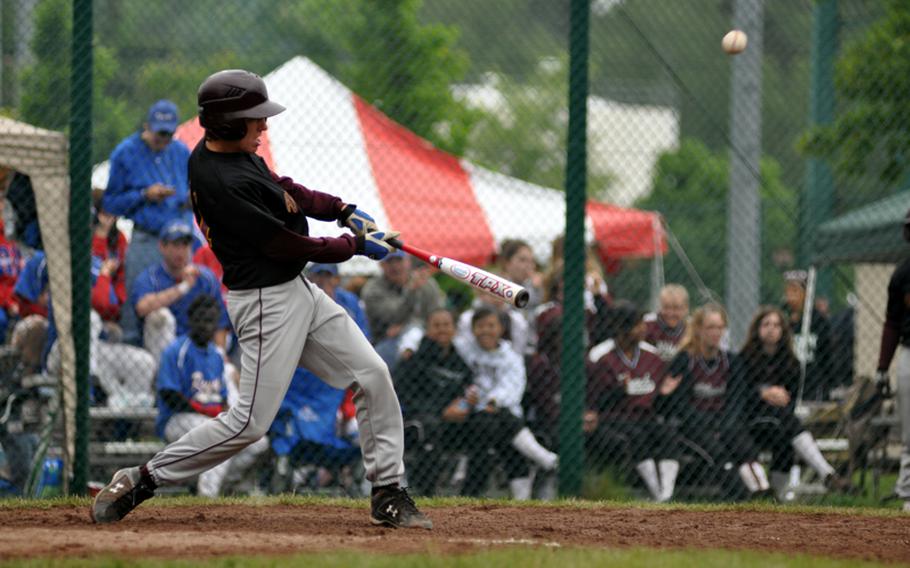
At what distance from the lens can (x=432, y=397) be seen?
896cm

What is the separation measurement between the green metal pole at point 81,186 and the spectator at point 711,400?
397 centimetres

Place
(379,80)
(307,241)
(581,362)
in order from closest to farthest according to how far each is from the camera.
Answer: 1. (307,241)
2. (581,362)
3. (379,80)

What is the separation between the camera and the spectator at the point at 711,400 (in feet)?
29.9

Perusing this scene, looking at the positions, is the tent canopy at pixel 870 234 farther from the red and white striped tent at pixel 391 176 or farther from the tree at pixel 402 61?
the tree at pixel 402 61

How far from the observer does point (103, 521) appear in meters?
5.49

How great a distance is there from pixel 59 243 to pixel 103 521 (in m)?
2.87

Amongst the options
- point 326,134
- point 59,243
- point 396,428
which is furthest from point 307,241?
point 326,134

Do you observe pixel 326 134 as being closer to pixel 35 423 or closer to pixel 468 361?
pixel 468 361

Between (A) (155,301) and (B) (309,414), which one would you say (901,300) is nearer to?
(B) (309,414)

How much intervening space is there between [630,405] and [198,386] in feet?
9.71

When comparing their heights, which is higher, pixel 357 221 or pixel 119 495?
pixel 357 221

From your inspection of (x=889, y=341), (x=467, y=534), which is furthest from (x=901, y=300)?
(x=467, y=534)

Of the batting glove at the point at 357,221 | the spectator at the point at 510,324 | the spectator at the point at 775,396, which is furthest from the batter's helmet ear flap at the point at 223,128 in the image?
the spectator at the point at 775,396

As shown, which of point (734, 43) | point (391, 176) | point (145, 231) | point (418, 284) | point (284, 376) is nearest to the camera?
point (284, 376)
